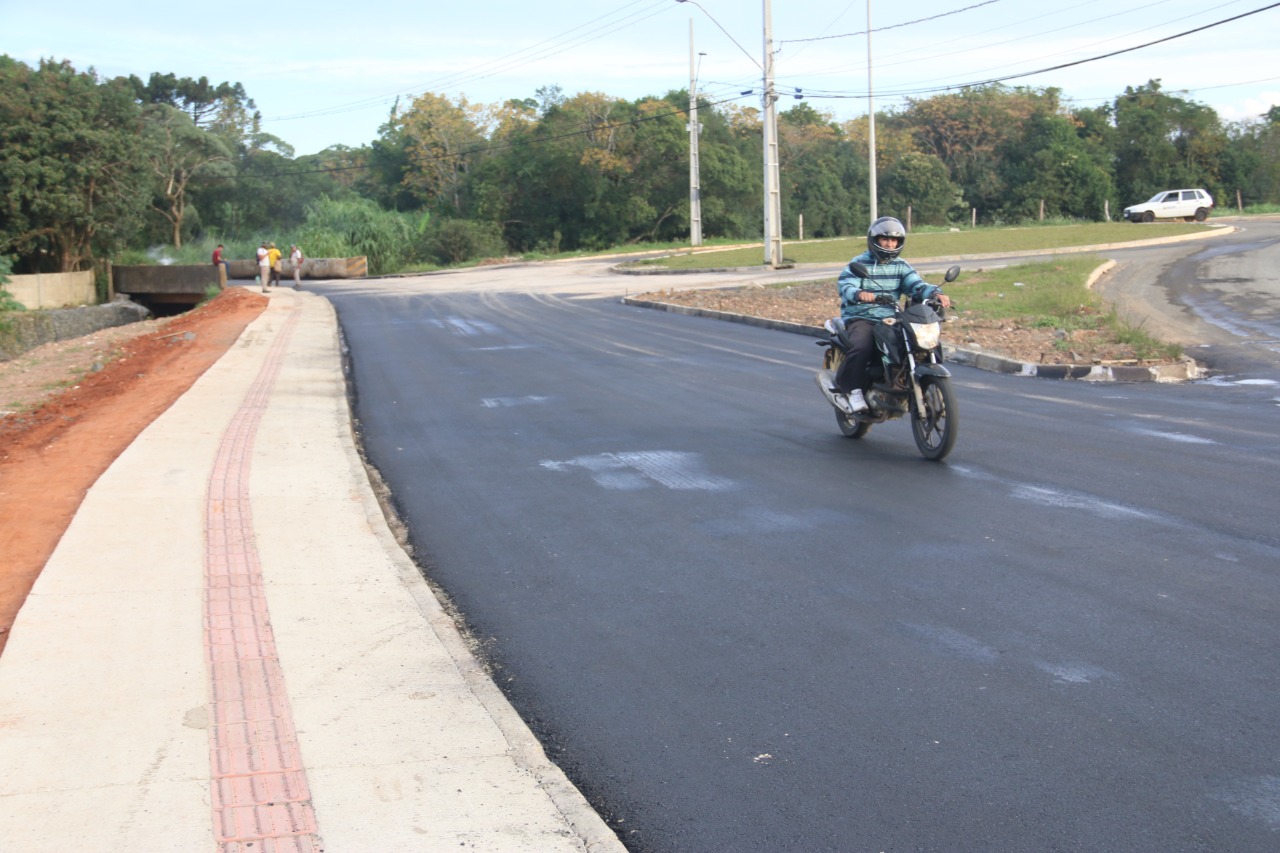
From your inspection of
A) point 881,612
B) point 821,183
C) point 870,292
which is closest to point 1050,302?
point 870,292

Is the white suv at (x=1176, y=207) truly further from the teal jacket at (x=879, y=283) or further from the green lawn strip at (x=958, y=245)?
the teal jacket at (x=879, y=283)

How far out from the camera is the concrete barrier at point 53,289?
43406 mm

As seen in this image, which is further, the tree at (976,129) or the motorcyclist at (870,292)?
the tree at (976,129)

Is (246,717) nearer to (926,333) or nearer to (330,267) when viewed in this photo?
(926,333)

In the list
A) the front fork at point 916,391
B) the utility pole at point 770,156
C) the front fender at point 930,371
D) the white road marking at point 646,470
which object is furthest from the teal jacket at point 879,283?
the utility pole at point 770,156

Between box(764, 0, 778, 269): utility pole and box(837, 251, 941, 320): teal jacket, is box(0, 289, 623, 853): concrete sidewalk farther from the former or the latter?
box(764, 0, 778, 269): utility pole

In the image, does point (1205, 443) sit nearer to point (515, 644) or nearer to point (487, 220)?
point (515, 644)

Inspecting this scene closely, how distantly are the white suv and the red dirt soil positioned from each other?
4489 cm

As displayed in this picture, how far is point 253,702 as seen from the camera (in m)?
Answer: 4.57

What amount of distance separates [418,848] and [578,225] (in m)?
71.0

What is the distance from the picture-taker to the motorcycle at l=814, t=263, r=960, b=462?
344 inches

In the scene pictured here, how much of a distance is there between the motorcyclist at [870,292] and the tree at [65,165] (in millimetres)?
41191

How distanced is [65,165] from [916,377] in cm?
4405

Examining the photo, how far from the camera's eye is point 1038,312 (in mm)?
19062
